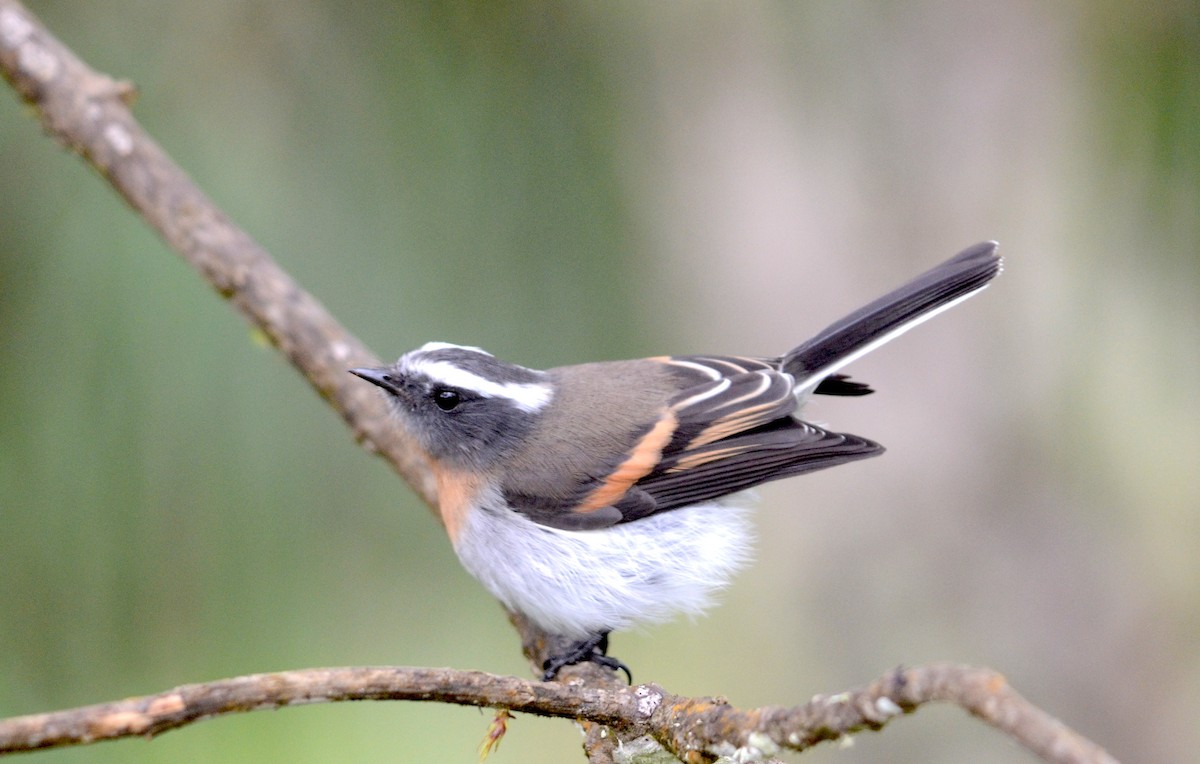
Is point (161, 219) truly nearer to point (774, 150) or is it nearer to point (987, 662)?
point (774, 150)

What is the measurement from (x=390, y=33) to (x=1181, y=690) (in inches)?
152

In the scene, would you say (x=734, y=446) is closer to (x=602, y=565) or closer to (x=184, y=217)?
(x=602, y=565)

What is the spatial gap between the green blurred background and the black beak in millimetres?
698

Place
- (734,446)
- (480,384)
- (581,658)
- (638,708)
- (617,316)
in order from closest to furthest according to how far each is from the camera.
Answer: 1. (638,708)
2. (581,658)
3. (734,446)
4. (480,384)
5. (617,316)

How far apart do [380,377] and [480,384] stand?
29 cm

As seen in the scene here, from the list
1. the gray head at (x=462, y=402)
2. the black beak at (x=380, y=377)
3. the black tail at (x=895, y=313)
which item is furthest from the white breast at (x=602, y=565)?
the black tail at (x=895, y=313)

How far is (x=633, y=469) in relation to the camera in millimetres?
2848

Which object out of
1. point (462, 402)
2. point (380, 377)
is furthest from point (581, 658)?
point (380, 377)

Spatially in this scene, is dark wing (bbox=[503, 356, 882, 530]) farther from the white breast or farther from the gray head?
the gray head

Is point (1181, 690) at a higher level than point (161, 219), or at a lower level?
lower

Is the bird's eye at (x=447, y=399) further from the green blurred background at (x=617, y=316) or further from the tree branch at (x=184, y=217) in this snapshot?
the green blurred background at (x=617, y=316)

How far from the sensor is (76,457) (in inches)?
128

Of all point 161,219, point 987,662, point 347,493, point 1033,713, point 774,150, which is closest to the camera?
point 1033,713

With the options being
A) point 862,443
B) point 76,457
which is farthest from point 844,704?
point 76,457
